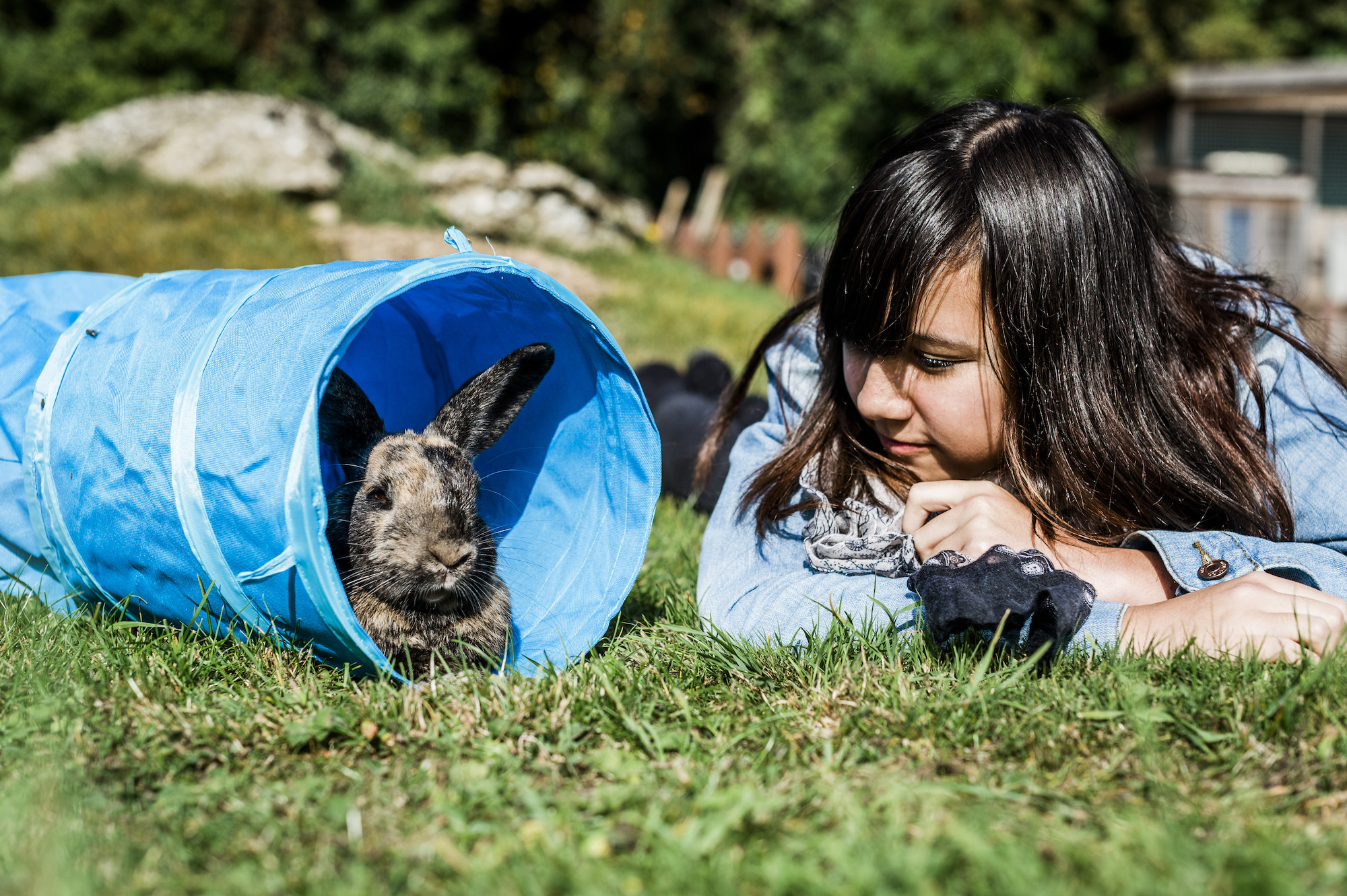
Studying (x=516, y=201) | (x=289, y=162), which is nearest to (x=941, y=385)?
(x=289, y=162)

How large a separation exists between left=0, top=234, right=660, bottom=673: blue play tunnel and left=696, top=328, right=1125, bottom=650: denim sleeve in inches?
8.9

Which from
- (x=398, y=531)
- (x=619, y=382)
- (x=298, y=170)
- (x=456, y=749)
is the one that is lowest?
(x=456, y=749)

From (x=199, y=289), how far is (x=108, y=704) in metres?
1.09

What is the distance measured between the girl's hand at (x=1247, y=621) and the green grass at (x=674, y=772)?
0.25 feet

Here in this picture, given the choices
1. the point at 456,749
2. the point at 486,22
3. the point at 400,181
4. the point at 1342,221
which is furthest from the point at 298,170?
the point at 1342,221

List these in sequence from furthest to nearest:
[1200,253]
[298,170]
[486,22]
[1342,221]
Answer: [486,22] → [1342,221] → [298,170] → [1200,253]

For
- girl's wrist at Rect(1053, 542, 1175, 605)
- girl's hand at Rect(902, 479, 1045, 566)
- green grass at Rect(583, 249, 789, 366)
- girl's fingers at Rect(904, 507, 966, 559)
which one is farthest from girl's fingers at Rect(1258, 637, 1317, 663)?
green grass at Rect(583, 249, 789, 366)

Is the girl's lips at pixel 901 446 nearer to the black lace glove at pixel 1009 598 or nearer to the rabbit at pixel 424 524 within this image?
the black lace glove at pixel 1009 598

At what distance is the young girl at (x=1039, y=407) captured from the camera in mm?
2521

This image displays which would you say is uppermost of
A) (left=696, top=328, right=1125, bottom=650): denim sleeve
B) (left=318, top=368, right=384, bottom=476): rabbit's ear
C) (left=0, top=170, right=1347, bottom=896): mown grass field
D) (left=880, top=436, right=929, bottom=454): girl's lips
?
(left=318, top=368, right=384, bottom=476): rabbit's ear

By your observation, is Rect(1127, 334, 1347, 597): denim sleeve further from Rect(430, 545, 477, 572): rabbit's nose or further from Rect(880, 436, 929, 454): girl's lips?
Rect(430, 545, 477, 572): rabbit's nose

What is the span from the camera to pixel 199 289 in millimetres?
2652

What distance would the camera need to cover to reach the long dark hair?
8.32ft

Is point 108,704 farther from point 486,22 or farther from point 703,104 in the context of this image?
point 703,104
